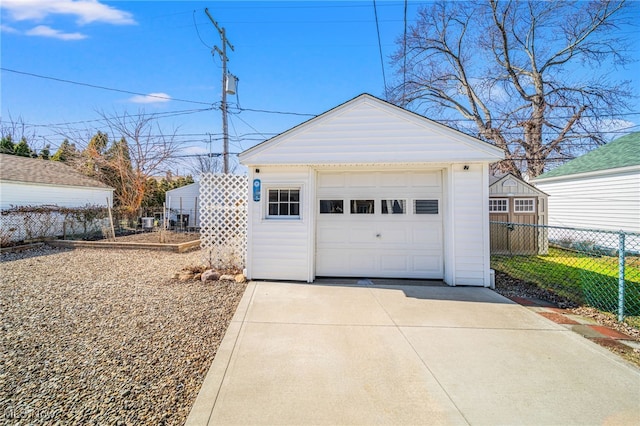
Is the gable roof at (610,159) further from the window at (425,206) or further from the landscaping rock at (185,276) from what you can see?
the landscaping rock at (185,276)

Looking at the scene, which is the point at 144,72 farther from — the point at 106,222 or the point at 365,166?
the point at 365,166

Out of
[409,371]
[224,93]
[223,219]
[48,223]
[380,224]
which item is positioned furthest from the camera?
[224,93]

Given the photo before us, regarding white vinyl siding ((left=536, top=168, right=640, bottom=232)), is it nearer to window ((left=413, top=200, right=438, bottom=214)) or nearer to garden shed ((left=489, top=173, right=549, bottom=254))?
garden shed ((left=489, top=173, right=549, bottom=254))

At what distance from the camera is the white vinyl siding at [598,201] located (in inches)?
371

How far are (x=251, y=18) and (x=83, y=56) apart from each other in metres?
→ 8.09

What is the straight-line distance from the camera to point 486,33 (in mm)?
16469

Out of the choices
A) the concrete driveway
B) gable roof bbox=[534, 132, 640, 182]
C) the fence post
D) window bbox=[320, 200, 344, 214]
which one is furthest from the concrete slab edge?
gable roof bbox=[534, 132, 640, 182]

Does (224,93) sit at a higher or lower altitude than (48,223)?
higher

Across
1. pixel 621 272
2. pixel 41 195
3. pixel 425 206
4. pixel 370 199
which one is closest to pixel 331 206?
pixel 370 199

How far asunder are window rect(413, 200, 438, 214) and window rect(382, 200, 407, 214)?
23 cm

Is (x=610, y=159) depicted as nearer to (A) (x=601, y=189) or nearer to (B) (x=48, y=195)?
(A) (x=601, y=189)

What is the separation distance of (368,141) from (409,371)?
4028mm

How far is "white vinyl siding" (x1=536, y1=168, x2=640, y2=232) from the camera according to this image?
9414 mm

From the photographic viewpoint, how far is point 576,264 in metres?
7.91
